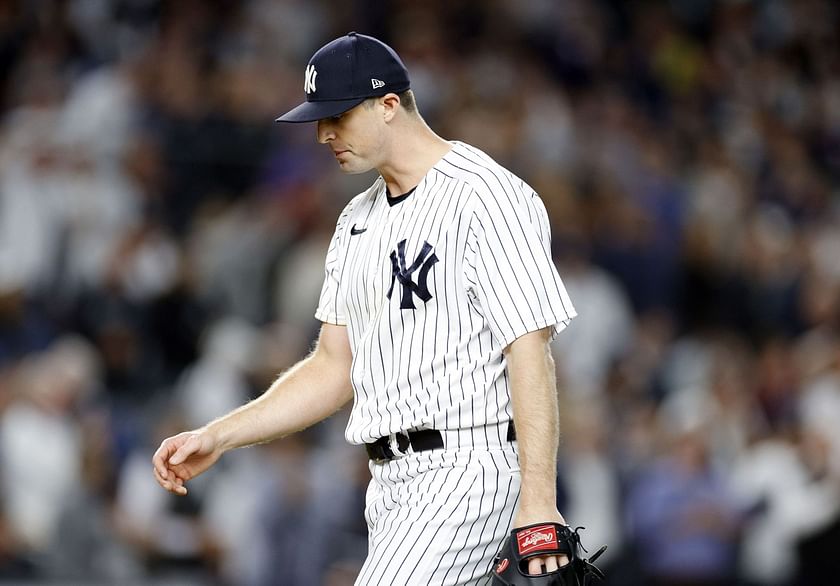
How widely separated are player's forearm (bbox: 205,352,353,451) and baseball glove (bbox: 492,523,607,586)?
2.67 feet

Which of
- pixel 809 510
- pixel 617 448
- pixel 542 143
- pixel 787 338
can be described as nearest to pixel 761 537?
pixel 809 510

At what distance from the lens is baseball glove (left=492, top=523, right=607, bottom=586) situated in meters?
3.23

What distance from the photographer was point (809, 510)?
25.2 feet

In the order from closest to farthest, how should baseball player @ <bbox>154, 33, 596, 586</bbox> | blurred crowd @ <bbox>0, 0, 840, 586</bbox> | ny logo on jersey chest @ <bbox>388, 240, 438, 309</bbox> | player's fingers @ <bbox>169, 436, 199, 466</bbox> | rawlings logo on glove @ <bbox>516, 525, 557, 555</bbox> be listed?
rawlings logo on glove @ <bbox>516, 525, 557, 555</bbox> < baseball player @ <bbox>154, 33, 596, 586</bbox> < ny logo on jersey chest @ <bbox>388, 240, 438, 309</bbox> < player's fingers @ <bbox>169, 436, 199, 466</bbox> < blurred crowd @ <bbox>0, 0, 840, 586</bbox>

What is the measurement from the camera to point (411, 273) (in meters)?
3.56

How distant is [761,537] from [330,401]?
4489 millimetres

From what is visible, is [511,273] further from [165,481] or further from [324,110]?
[165,481]

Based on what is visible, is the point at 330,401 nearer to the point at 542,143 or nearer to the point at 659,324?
the point at 659,324

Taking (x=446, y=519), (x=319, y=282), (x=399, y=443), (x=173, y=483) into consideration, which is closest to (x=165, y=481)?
(x=173, y=483)

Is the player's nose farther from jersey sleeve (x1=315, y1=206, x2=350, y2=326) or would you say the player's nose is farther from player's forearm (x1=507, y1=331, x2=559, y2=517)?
player's forearm (x1=507, y1=331, x2=559, y2=517)

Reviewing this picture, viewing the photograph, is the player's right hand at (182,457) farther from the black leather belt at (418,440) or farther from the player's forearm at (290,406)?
the black leather belt at (418,440)

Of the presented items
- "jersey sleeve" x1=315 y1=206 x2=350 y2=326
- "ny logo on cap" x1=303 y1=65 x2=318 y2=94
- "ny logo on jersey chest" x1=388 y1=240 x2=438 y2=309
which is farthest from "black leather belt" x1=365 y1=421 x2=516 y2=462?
"ny logo on cap" x1=303 y1=65 x2=318 y2=94

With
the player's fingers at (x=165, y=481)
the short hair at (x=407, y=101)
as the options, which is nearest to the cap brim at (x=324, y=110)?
the short hair at (x=407, y=101)

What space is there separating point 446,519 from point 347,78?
3.71 ft
